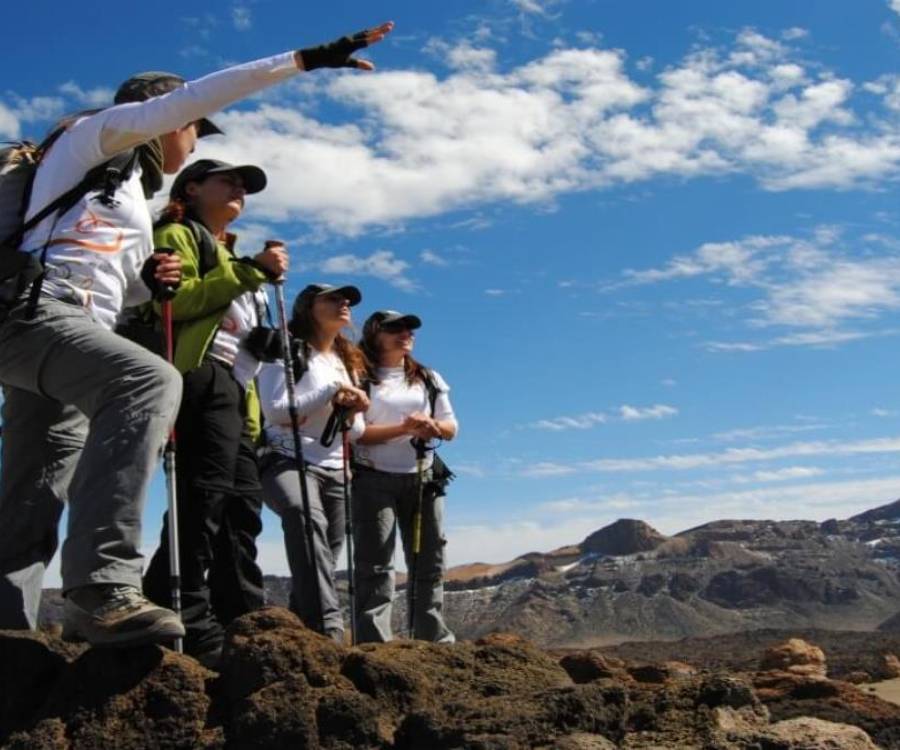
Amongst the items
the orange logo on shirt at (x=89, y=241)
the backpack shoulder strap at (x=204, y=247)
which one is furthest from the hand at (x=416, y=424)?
the orange logo on shirt at (x=89, y=241)

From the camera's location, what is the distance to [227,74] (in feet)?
15.5

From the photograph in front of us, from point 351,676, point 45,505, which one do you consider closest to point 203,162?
point 45,505

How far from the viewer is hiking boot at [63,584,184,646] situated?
14.2 feet

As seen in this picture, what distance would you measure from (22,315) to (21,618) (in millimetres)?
1297

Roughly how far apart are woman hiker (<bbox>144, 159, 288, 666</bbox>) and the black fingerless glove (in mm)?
1309

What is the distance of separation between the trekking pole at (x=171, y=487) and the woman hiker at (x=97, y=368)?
17cm

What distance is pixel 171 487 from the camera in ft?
17.7

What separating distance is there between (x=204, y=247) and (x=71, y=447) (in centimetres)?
135

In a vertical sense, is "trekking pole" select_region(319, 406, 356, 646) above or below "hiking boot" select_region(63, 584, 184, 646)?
above

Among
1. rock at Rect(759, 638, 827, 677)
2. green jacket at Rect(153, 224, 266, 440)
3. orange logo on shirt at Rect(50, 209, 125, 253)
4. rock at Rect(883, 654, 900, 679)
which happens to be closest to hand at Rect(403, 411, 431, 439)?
green jacket at Rect(153, 224, 266, 440)

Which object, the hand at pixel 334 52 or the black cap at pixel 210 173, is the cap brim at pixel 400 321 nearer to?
the black cap at pixel 210 173

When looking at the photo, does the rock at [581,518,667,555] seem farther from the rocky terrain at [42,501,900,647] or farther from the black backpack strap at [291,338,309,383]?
the black backpack strap at [291,338,309,383]

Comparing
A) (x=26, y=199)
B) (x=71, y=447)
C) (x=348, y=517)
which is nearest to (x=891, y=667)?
(x=348, y=517)

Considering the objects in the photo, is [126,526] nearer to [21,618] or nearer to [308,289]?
[21,618]
